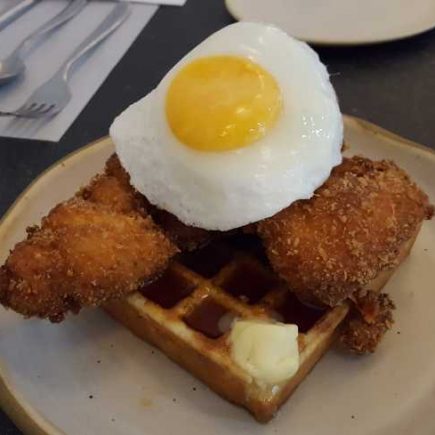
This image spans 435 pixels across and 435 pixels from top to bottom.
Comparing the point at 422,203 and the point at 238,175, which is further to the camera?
the point at 422,203

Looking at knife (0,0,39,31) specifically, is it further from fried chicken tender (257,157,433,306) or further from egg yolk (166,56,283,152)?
fried chicken tender (257,157,433,306)

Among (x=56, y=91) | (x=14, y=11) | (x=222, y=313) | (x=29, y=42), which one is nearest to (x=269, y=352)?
(x=222, y=313)

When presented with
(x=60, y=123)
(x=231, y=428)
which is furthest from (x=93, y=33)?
(x=231, y=428)

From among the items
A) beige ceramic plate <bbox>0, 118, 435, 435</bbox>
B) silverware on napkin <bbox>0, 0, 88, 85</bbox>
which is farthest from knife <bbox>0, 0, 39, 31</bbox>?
beige ceramic plate <bbox>0, 118, 435, 435</bbox>

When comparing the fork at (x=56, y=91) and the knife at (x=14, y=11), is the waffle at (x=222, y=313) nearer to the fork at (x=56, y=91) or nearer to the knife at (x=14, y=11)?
the fork at (x=56, y=91)

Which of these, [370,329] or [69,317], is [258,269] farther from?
[69,317]

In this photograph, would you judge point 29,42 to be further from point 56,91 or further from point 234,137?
point 234,137
